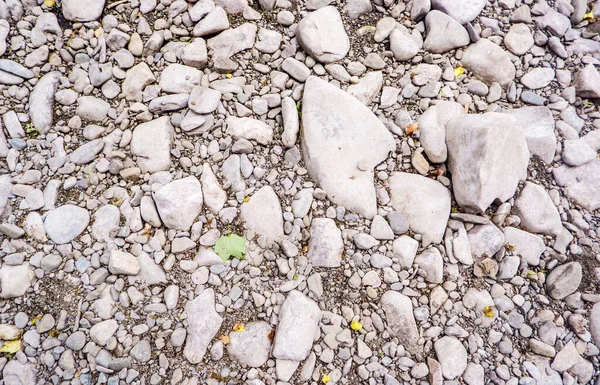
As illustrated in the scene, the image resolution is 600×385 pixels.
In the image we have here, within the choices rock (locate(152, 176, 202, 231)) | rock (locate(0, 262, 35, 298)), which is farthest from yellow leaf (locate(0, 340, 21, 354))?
rock (locate(152, 176, 202, 231))

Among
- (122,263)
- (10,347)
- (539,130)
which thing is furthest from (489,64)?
(10,347)

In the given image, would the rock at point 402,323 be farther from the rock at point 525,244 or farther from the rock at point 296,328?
the rock at point 525,244

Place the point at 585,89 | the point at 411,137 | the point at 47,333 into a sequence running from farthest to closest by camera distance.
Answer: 1. the point at 585,89
2. the point at 411,137
3. the point at 47,333

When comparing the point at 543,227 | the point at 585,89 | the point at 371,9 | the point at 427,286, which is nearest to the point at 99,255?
the point at 427,286

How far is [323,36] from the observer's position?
3.43 metres

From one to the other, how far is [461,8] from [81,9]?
3122 mm

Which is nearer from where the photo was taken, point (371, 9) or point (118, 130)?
point (118, 130)

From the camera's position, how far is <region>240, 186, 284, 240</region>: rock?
3.05m

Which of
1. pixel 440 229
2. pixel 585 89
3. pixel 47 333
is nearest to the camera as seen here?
pixel 47 333

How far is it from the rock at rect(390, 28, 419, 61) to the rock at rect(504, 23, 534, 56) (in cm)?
83

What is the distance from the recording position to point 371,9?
12.0 ft

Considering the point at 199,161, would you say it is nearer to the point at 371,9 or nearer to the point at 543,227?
the point at 371,9

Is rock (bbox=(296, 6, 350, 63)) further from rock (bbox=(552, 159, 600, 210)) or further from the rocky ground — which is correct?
rock (bbox=(552, 159, 600, 210))

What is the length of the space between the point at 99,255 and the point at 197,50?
5.64 ft
